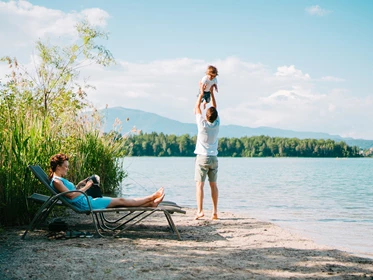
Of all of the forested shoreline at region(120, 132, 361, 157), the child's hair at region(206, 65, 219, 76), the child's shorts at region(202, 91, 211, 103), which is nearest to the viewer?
the child's hair at region(206, 65, 219, 76)

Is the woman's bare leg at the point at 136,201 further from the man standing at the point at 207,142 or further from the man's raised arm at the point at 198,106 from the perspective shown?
the man's raised arm at the point at 198,106

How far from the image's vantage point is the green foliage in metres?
6.63

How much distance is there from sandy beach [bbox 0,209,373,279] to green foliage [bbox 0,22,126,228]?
714mm

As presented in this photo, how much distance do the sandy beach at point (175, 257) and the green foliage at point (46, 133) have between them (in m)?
0.71

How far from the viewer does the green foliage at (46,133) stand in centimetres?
663

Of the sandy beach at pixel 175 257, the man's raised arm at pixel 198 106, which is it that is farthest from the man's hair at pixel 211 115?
the sandy beach at pixel 175 257

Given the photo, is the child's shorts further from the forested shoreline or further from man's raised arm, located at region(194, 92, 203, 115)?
the forested shoreline

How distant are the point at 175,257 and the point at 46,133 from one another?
3468mm

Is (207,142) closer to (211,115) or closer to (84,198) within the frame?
(211,115)

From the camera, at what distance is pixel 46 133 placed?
7285 mm

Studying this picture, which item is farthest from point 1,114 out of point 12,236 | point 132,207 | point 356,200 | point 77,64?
point 356,200

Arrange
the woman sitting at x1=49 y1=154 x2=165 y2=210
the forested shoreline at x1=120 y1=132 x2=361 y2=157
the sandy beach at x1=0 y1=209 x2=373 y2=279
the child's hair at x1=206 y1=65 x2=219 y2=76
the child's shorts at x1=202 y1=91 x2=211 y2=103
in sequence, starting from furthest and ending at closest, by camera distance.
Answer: the forested shoreline at x1=120 y1=132 x2=361 y2=157
the child's shorts at x1=202 y1=91 x2=211 y2=103
the child's hair at x1=206 y1=65 x2=219 y2=76
the woman sitting at x1=49 y1=154 x2=165 y2=210
the sandy beach at x1=0 y1=209 x2=373 y2=279

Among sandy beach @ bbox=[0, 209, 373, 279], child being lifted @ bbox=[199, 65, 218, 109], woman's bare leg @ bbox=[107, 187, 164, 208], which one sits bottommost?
sandy beach @ bbox=[0, 209, 373, 279]

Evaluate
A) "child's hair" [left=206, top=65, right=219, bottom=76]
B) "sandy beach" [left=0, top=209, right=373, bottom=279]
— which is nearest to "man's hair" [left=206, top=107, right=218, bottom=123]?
"child's hair" [left=206, top=65, right=219, bottom=76]
